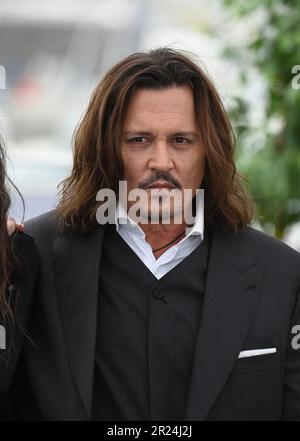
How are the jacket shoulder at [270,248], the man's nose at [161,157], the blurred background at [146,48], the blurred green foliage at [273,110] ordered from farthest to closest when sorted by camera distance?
1. the blurred background at [146,48]
2. the blurred green foliage at [273,110]
3. the jacket shoulder at [270,248]
4. the man's nose at [161,157]

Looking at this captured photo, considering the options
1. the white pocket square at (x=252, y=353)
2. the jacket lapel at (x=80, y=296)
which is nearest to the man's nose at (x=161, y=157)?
the jacket lapel at (x=80, y=296)

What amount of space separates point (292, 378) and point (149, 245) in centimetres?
57

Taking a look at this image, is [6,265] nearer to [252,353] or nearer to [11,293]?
[11,293]

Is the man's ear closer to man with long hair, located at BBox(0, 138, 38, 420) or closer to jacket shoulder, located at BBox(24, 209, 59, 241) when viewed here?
man with long hair, located at BBox(0, 138, 38, 420)

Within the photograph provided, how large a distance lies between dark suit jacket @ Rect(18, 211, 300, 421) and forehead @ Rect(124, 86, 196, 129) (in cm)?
35

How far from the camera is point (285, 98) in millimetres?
4602

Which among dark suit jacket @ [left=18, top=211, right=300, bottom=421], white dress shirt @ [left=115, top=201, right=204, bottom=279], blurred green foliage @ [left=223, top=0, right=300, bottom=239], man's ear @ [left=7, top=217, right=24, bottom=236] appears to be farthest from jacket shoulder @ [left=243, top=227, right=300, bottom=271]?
blurred green foliage @ [left=223, top=0, right=300, bottom=239]

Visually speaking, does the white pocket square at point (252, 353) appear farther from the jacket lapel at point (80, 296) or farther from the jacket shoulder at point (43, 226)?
the jacket shoulder at point (43, 226)

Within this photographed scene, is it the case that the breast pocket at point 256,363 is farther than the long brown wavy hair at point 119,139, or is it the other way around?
the long brown wavy hair at point 119,139

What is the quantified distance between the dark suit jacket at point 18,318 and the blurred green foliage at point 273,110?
2142 millimetres

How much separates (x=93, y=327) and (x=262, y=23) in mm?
2714

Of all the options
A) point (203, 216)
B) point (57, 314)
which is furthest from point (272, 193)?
point (57, 314)

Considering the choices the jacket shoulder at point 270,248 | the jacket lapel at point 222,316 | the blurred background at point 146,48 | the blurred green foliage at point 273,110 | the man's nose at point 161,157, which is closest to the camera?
the jacket lapel at point 222,316

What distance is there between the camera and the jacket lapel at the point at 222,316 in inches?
96.7
